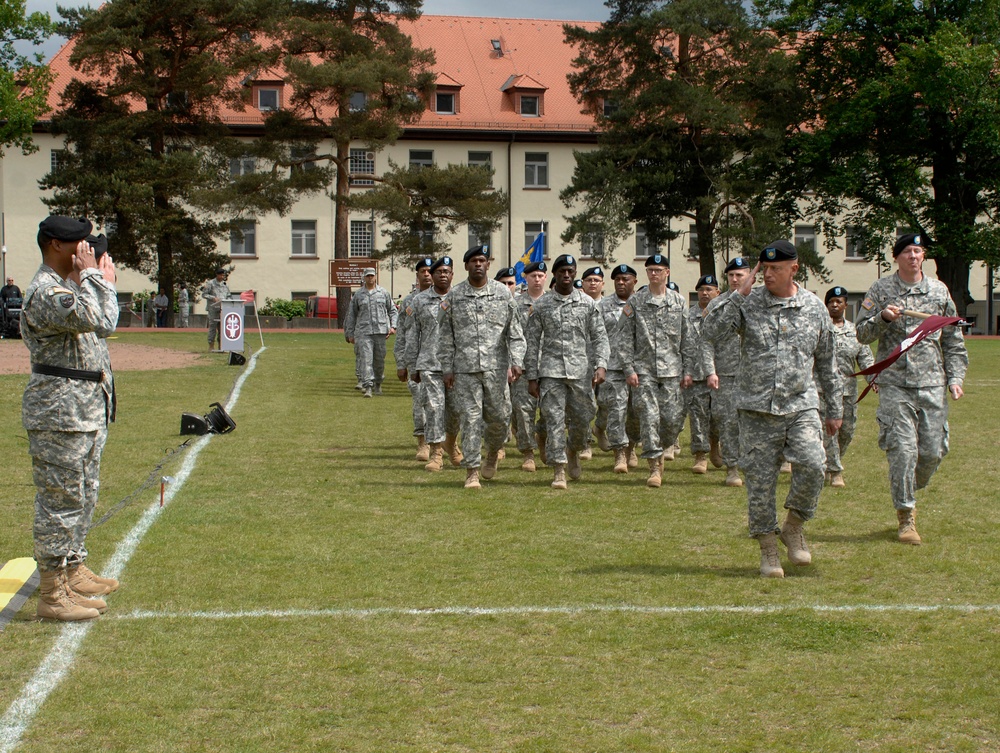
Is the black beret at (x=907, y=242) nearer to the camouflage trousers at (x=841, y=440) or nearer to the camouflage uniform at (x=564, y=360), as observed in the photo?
the camouflage trousers at (x=841, y=440)

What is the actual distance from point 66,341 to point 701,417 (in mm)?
7758

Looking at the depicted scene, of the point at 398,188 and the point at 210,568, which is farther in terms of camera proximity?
the point at 398,188

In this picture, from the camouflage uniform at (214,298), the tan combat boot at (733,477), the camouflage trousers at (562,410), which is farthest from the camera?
the camouflage uniform at (214,298)

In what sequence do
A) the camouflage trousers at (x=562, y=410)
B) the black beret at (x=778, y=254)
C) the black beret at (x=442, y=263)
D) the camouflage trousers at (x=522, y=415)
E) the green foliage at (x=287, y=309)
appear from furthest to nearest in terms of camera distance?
the green foliage at (x=287, y=309) → the camouflage trousers at (x=522, y=415) → the black beret at (x=442, y=263) → the camouflage trousers at (x=562, y=410) → the black beret at (x=778, y=254)

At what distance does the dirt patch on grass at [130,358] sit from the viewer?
2558cm

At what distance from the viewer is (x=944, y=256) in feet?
155

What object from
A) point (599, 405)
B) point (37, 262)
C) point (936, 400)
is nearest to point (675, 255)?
point (37, 262)

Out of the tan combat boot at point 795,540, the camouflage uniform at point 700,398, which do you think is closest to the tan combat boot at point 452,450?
the camouflage uniform at point 700,398

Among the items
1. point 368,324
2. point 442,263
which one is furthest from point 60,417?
point 368,324

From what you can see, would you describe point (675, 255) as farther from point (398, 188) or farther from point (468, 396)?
point (468, 396)

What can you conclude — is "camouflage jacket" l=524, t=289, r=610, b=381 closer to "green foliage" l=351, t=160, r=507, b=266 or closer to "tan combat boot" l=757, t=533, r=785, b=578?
"tan combat boot" l=757, t=533, r=785, b=578

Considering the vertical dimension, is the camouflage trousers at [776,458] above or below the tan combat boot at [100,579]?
above

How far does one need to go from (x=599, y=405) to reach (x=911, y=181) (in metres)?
37.1

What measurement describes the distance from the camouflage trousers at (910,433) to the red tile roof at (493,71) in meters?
54.8
